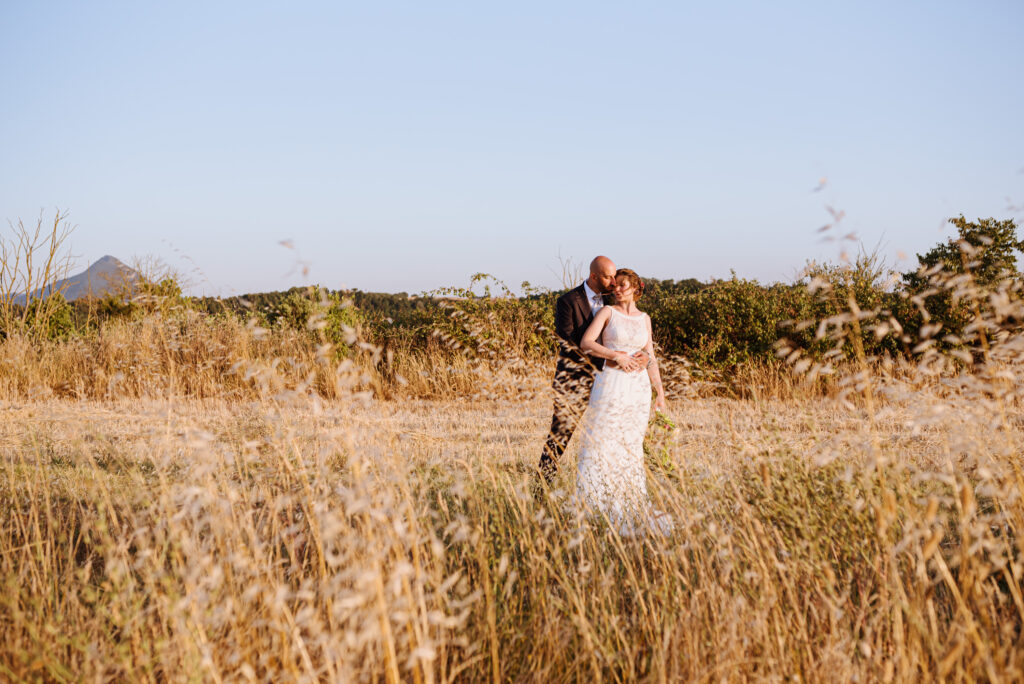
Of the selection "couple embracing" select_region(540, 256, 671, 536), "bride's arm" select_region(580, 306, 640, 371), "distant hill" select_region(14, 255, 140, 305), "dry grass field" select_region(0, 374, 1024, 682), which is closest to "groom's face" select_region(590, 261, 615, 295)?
"couple embracing" select_region(540, 256, 671, 536)

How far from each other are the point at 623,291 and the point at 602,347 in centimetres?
51

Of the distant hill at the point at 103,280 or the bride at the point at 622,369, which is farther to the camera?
the distant hill at the point at 103,280

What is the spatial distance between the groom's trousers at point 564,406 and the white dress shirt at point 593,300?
55 centimetres

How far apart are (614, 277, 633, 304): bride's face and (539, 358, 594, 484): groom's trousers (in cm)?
68

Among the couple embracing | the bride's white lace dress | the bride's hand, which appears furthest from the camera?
the bride's hand

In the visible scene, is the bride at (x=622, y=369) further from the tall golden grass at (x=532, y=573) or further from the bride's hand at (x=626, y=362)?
the tall golden grass at (x=532, y=573)

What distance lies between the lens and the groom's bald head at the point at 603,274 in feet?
18.2

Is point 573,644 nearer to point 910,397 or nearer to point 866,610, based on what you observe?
point 866,610

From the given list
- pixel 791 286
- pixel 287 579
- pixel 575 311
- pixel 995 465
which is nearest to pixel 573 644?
pixel 287 579

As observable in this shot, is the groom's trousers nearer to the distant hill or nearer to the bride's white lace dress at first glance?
the bride's white lace dress

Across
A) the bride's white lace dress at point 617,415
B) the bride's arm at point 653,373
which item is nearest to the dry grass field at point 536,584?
the bride's white lace dress at point 617,415

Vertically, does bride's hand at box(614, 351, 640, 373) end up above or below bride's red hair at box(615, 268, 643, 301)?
below

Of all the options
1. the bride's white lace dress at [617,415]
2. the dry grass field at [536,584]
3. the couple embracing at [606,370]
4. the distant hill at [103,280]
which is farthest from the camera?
the distant hill at [103,280]

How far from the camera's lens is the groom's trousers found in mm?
4387
